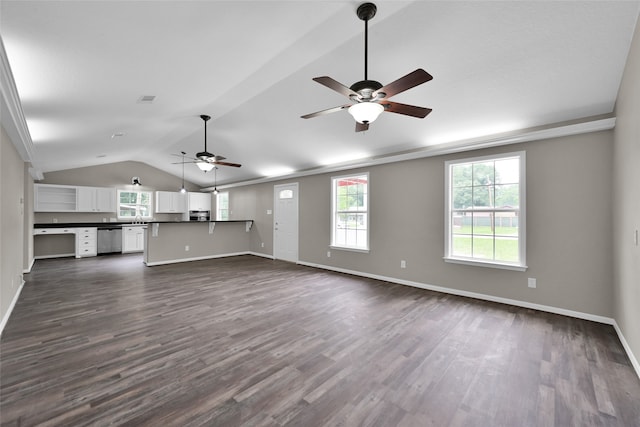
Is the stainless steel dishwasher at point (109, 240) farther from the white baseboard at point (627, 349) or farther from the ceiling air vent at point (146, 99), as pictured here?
the white baseboard at point (627, 349)

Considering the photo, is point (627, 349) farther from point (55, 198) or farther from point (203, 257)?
point (55, 198)

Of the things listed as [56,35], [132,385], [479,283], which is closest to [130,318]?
[132,385]

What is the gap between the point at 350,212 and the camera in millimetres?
5930

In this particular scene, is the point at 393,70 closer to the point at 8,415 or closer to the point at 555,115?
the point at 555,115

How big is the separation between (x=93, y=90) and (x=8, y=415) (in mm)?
2851

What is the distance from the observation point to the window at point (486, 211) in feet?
12.6

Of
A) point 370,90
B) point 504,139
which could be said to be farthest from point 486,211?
point 370,90

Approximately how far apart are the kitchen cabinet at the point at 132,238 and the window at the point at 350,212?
636 cm

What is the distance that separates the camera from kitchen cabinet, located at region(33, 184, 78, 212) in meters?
7.67

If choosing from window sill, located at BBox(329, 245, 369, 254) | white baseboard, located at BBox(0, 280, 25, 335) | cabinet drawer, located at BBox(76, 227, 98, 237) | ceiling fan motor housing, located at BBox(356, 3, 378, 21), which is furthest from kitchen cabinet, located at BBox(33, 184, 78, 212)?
ceiling fan motor housing, located at BBox(356, 3, 378, 21)

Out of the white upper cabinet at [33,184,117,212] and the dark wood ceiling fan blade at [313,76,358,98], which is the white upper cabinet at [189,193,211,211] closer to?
the white upper cabinet at [33,184,117,212]

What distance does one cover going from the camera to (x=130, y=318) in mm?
3312

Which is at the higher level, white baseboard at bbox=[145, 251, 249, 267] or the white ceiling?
the white ceiling

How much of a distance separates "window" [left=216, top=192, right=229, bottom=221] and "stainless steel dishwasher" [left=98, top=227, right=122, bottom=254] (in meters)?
3.00
